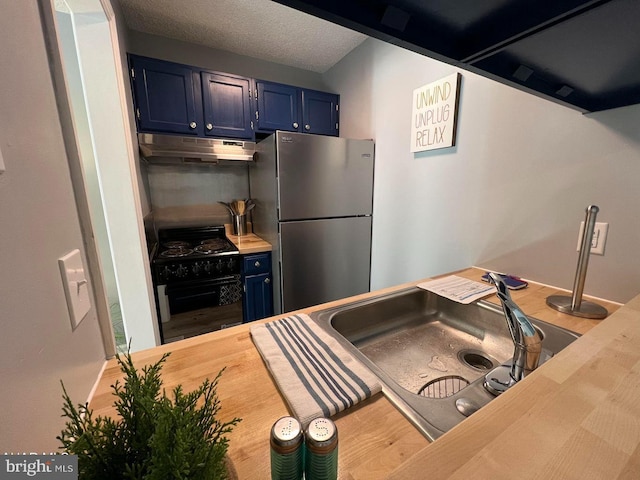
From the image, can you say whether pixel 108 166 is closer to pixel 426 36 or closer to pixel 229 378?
pixel 229 378

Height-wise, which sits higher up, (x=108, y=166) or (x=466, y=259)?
(x=108, y=166)

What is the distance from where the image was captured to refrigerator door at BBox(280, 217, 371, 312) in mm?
1943

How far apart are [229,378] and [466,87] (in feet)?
5.52

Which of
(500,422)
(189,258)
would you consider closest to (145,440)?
(500,422)

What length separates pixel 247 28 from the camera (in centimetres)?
189

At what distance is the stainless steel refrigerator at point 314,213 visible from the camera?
1.87 meters

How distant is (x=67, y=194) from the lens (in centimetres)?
48

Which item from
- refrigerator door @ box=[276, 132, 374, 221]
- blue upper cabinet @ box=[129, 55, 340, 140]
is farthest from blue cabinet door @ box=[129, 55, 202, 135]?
refrigerator door @ box=[276, 132, 374, 221]

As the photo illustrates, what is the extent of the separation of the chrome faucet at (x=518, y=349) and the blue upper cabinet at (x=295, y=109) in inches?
84.2

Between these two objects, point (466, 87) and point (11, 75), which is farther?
point (466, 87)

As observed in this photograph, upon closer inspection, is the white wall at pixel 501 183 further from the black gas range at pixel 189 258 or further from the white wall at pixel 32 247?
the white wall at pixel 32 247

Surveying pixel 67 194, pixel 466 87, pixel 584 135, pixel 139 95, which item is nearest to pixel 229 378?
pixel 67 194

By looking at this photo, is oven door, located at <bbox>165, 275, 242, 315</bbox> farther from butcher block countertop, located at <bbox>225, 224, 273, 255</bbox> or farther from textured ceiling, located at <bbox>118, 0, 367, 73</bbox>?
textured ceiling, located at <bbox>118, 0, 367, 73</bbox>

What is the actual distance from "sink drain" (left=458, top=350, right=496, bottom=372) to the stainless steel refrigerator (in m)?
1.29
